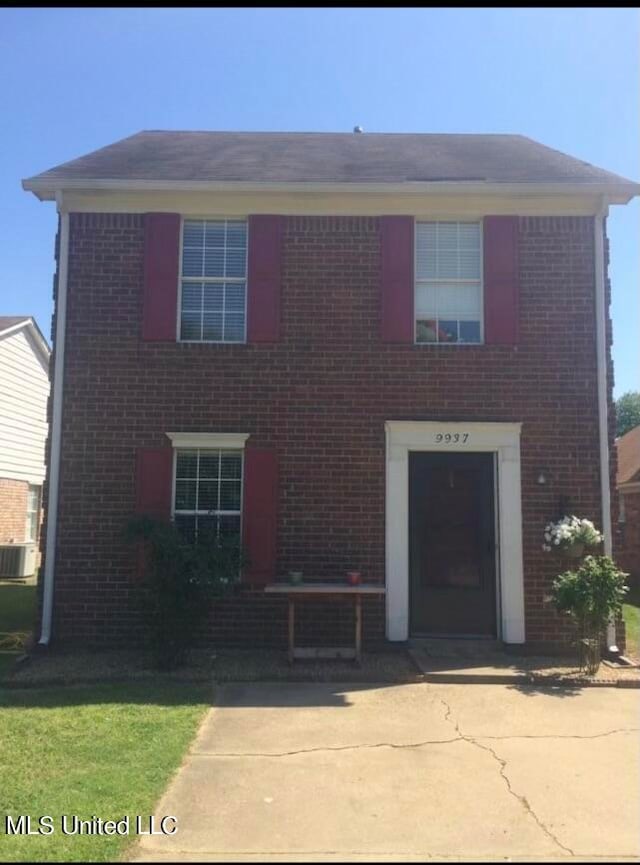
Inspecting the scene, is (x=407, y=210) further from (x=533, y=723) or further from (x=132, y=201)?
(x=533, y=723)

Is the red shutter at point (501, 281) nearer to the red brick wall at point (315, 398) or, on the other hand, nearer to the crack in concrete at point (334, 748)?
the red brick wall at point (315, 398)

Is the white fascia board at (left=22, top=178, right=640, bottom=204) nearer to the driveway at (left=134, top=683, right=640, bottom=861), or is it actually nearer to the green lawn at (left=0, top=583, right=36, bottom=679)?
the green lawn at (left=0, top=583, right=36, bottom=679)

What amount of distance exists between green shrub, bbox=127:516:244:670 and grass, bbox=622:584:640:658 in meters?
5.11

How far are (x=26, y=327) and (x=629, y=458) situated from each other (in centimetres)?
1668

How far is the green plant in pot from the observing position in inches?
301

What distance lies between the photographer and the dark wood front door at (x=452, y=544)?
8867mm

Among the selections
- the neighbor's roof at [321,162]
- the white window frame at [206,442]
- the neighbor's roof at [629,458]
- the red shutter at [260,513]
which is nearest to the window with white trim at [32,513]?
the neighbor's roof at [321,162]

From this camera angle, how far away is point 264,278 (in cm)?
900

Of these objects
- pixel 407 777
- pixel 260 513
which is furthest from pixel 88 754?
pixel 260 513

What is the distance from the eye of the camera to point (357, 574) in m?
8.16

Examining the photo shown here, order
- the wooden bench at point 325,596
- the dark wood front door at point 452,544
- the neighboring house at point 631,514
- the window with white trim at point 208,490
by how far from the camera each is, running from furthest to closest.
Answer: the neighboring house at point 631,514 → the dark wood front door at point 452,544 → the window with white trim at point 208,490 → the wooden bench at point 325,596

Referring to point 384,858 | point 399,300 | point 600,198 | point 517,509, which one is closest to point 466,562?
point 517,509

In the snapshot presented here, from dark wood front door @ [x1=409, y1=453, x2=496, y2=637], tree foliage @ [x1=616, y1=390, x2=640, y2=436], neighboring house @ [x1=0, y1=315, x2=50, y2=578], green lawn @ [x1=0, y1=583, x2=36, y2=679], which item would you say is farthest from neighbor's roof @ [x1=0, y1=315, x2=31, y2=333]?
tree foliage @ [x1=616, y1=390, x2=640, y2=436]

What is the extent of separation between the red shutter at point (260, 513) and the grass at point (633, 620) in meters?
4.54
